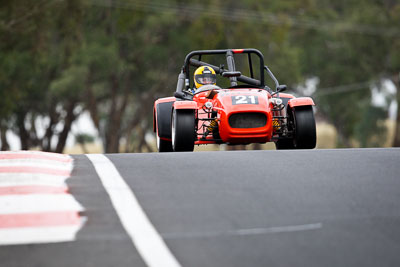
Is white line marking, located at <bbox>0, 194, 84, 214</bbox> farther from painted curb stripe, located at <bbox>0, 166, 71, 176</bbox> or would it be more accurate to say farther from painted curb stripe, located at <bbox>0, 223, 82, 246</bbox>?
painted curb stripe, located at <bbox>0, 166, 71, 176</bbox>

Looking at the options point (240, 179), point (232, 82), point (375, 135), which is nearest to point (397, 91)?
point (375, 135)

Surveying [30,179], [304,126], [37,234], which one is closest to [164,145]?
[304,126]

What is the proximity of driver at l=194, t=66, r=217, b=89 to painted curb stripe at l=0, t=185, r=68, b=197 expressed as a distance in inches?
284

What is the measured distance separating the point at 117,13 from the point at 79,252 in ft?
110

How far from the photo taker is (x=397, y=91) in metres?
44.9

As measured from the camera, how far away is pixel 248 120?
38.9ft

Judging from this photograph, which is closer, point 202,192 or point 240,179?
point 202,192

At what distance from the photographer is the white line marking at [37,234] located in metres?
5.15

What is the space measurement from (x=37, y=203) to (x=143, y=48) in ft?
109

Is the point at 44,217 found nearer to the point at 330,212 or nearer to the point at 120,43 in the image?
the point at 330,212

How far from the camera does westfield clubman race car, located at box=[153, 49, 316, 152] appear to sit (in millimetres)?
11828

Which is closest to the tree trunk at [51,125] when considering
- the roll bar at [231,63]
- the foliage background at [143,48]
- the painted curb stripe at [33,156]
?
the foliage background at [143,48]

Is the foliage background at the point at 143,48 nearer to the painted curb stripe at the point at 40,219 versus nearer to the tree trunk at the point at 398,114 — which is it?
the tree trunk at the point at 398,114

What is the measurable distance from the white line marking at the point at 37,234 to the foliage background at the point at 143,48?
22.8 metres
